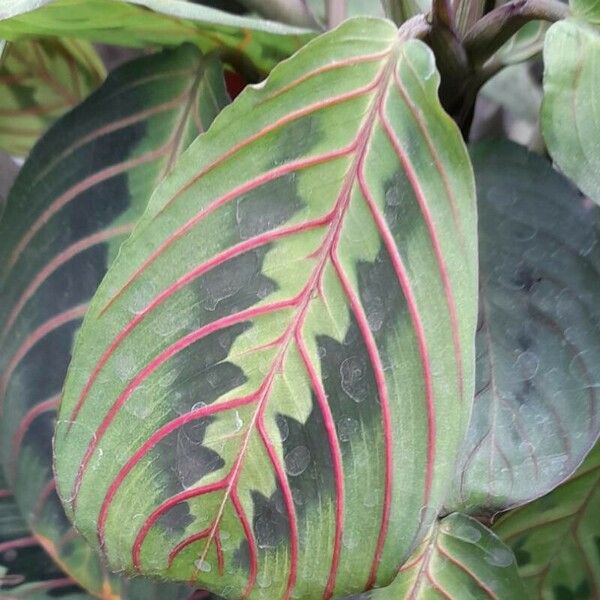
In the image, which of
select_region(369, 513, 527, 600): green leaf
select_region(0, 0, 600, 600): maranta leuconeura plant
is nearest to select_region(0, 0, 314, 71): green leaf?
select_region(0, 0, 600, 600): maranta leuconeura plant

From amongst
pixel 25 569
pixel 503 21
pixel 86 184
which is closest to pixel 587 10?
pixel 503 21

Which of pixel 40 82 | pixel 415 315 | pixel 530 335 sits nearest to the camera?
pixel 415 315

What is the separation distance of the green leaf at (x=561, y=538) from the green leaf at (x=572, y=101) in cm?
32

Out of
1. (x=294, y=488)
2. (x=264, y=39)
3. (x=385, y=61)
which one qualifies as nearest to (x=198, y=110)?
(x=264, y=39)

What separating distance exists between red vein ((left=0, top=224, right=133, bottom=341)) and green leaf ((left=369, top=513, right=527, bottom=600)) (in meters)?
0.33

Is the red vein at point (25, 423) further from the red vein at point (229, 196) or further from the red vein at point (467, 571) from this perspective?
the red vein at point (467, 571)

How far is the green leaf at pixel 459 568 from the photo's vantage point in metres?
0.54

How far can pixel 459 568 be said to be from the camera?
55 centimetres

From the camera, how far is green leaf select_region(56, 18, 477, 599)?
0.41 metres

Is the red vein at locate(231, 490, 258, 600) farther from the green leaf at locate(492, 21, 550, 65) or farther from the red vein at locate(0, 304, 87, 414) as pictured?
the green leaf at locate(492, 21, 550, 65)

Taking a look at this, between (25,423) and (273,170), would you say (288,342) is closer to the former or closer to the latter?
(273,170)

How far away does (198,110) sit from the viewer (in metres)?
0.58

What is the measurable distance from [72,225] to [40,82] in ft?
0.86

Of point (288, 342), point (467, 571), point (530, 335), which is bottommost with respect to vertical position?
point (467, 571)
